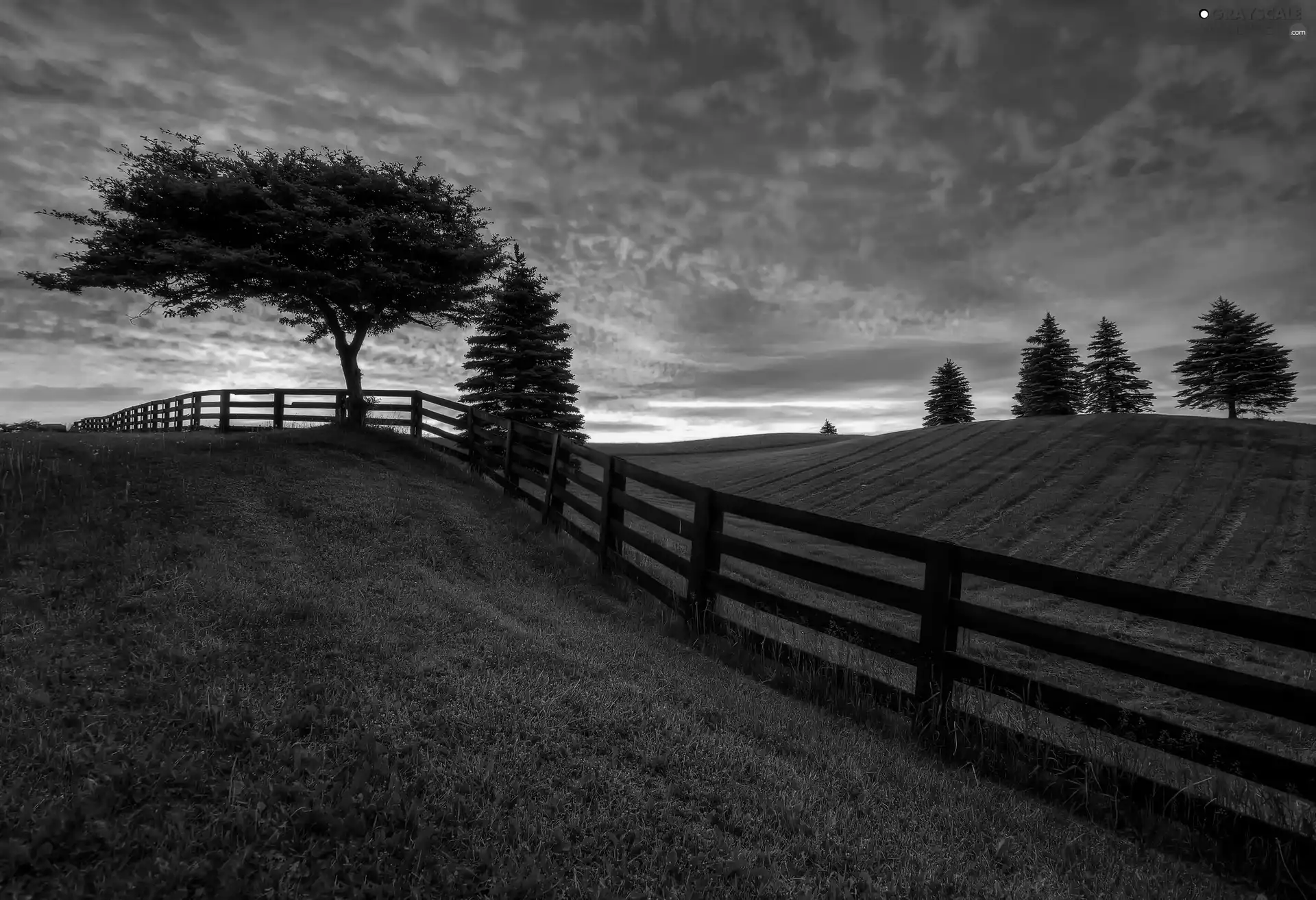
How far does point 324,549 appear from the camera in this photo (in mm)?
7910

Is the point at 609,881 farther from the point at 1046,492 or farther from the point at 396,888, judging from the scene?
the point at 1046,492

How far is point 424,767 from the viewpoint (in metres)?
3.31

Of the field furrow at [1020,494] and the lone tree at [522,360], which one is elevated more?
the lone tree at [522,360]

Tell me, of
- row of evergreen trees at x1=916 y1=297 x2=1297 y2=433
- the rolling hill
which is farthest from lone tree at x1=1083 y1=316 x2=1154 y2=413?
the rolling hill

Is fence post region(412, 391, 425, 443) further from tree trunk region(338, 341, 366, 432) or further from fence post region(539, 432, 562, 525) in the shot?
fence post region(539, 432, 562, 525)

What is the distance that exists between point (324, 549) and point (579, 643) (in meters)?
4.26

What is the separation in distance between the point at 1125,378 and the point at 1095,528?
39.5 m

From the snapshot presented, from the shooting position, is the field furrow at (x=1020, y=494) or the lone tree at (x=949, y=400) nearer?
the field furrow at (x=1020, y=494)

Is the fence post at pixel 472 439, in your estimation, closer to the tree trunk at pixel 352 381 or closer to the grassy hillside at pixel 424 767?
the tree trunk at pixel 352 381

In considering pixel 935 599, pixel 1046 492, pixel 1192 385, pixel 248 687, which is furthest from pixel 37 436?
pixel 1192 385

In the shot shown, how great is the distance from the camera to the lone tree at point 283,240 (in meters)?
15.1

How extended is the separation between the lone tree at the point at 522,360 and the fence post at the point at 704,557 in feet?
53.2

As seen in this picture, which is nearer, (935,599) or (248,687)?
(248,687)

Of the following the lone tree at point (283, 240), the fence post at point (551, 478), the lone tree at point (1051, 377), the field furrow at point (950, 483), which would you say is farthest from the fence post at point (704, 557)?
the lone tree at point (1051, 377)
